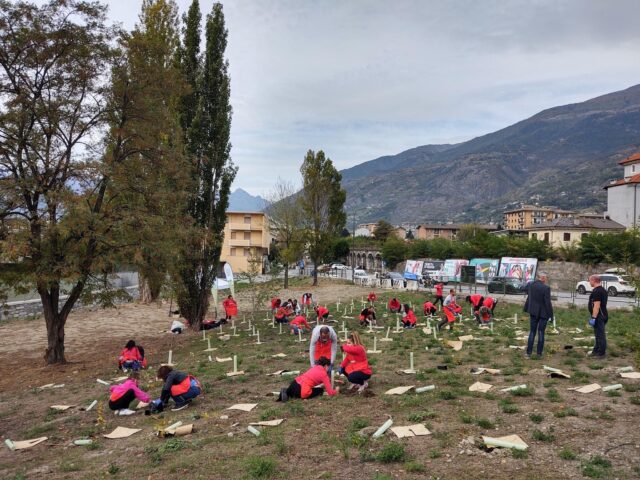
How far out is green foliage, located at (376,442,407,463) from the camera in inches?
216

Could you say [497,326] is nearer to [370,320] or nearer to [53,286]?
[370,320]

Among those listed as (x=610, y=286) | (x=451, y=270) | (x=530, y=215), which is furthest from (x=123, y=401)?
(x=530, y=215)

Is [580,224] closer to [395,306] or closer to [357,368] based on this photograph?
[395,306]

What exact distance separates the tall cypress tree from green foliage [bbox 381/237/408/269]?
138ft

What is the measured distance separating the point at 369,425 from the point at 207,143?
55.2ft

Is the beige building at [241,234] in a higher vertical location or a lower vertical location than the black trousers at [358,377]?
higher

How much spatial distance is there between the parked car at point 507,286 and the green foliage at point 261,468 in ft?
82.4

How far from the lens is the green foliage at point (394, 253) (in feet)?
198

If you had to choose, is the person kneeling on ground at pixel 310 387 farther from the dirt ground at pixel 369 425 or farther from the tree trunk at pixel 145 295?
the tree trunk at pixel 145 295

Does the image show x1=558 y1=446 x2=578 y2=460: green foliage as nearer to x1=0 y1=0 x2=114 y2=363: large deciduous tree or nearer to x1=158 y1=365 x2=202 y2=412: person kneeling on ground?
x1=158 y1=365 x2=202 y2=412: person kneeling on ground

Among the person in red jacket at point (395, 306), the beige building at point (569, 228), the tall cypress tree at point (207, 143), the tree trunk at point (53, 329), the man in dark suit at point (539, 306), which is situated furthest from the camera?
the beige building at point (569, 228)

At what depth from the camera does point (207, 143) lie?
68.3 ft

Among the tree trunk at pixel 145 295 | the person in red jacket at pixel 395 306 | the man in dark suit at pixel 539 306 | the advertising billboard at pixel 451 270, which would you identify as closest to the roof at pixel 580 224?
the advertising billboard at pixel 451 270

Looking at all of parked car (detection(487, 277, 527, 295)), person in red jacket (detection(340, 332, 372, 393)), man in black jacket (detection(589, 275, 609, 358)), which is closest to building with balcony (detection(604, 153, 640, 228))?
parked car (detection(487, 277, 527, 295))
